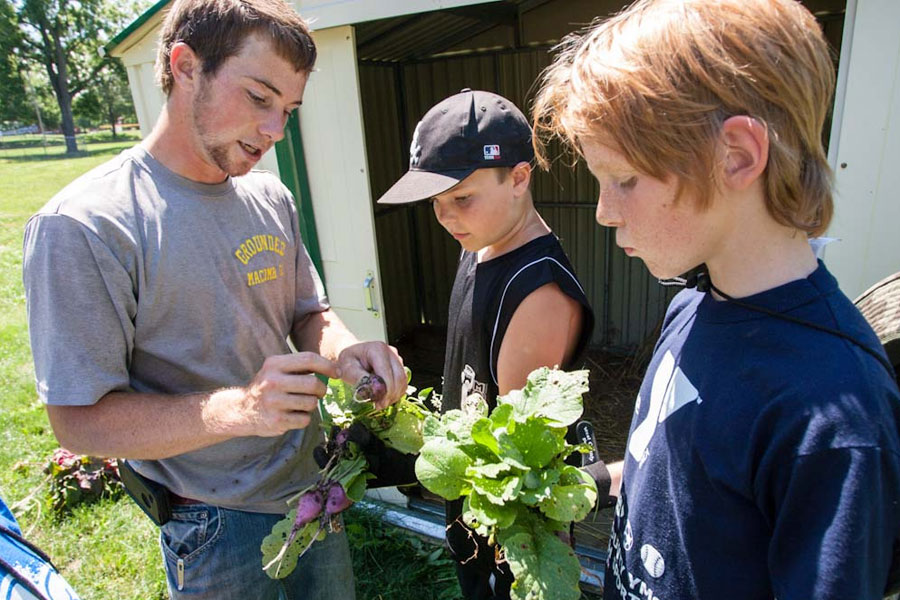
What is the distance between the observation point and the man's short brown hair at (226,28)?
167cm

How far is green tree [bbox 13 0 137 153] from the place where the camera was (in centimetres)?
4597

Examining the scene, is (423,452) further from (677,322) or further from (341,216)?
(341,216)

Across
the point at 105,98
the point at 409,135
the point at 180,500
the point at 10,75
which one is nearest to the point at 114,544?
the point at 180,500

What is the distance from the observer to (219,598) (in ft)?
6.02

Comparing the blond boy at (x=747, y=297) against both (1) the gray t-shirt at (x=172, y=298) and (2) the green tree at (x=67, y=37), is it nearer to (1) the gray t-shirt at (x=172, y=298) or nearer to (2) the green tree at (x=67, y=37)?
(1) the gray t-shirt at (x=172, y=298)

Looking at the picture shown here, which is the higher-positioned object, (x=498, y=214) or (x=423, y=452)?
(x=498, y=214)

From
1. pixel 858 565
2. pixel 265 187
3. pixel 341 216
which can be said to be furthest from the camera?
pixel 341 216

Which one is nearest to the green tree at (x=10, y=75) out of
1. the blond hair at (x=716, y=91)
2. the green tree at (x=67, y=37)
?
the green tree at (x=67, y=37)

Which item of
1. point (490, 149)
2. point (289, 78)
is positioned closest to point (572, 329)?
point (490, 149)

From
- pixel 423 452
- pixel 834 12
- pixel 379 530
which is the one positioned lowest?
pixel 379 530

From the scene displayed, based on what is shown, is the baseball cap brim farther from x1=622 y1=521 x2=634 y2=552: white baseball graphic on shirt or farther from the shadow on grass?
the shadow on grass

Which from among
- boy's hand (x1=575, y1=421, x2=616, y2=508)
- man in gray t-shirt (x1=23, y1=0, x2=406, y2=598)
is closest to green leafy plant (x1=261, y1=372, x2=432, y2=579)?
man in gray t-shirt (x1=23, y1=0, x2=406, y2=598)

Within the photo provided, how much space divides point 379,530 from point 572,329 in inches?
98.8

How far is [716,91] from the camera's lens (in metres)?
0.90
